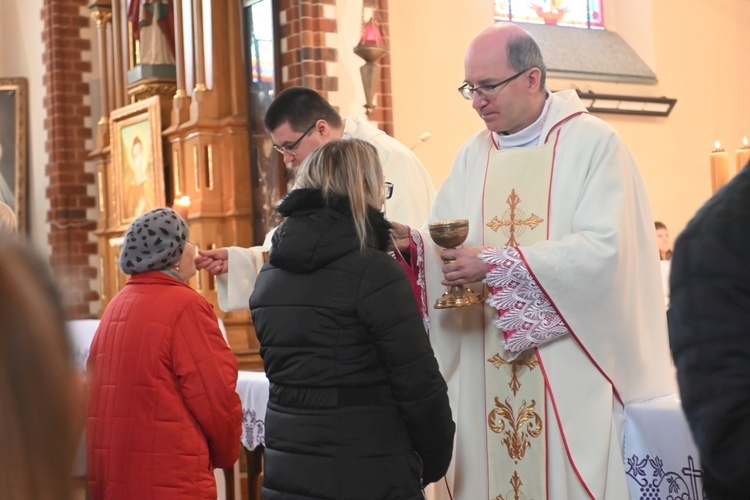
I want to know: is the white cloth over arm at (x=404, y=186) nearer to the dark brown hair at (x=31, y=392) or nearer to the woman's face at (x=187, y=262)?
the woman's face at (x=187, y=262)

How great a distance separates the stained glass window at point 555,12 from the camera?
35.0ft

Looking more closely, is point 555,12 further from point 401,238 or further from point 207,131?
point 401,238

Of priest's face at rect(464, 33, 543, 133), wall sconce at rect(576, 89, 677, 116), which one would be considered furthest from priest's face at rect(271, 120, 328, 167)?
wall sconce at rect(576, 89, 677, 116)

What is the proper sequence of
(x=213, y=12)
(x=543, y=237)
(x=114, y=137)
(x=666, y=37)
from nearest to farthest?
(x=543, y=237)
(x=213, y=12)
(x=114, y=137)
(x=666, y=37)

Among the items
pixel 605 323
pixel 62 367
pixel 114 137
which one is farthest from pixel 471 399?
pixel 114 137

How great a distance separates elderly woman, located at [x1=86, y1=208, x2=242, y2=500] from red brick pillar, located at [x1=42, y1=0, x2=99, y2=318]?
322 inches

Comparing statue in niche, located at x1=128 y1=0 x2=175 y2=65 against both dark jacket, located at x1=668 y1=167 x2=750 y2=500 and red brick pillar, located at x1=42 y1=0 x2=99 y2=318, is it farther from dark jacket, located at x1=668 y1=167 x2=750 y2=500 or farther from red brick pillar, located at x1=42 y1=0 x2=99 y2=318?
dark jacket, located at x1=668 y1=167 x2=750 y2=500

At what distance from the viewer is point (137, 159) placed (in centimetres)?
985

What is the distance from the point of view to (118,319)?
374cm

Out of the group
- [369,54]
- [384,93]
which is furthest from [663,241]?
[369,54]

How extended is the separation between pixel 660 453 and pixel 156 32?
7.39 meters

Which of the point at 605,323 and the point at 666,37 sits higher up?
the point at 666,37

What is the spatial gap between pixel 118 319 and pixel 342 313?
44.3 inches

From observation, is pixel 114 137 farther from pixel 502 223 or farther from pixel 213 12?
pixel 502 223
